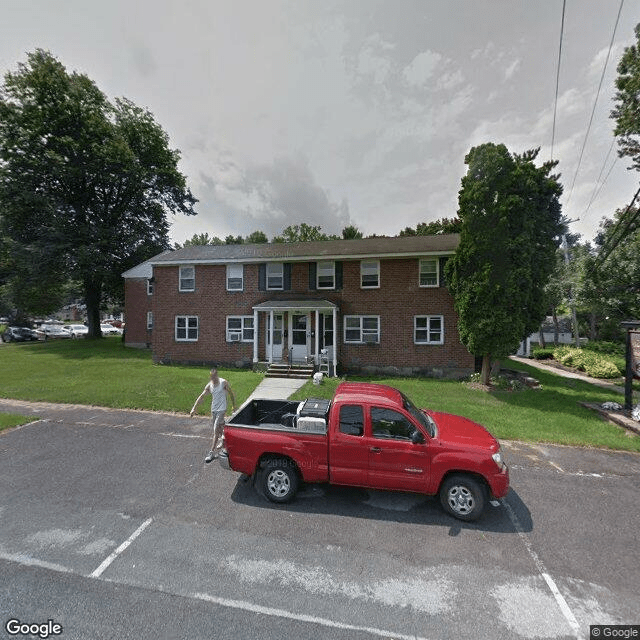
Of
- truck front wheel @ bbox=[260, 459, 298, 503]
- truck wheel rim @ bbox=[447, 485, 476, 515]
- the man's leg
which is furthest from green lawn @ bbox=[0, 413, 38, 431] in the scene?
truck wheel rim @ bbox=[447, 485, 476, 515]

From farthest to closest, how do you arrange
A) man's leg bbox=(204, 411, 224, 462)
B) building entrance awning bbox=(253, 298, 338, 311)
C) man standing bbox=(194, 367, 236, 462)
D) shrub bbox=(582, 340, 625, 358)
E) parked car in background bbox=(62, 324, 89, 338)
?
parked car in background bbox=(62, 324, 89, 338) < shrub bbox=(582, 340, 625, 358) < building entrance awning bbox=(253, 298, 338, 311) < man standing bbox=(194, 367, 236, 462) < man's leg bbox=(204, 411, 224, 462)

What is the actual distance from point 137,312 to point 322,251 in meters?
20.6

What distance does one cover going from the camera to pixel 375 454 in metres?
5.10

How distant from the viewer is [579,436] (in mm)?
8547

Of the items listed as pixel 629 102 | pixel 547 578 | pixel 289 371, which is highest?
pixel 629 102

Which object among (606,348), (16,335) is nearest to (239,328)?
(606,348)

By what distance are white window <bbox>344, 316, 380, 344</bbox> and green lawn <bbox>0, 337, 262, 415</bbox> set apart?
5322mm

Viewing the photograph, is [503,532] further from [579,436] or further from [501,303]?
[501,303]

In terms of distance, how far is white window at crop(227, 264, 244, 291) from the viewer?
18.6 m

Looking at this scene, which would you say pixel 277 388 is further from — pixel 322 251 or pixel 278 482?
pixel 322 251

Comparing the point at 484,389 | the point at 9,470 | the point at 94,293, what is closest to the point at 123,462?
the point at 9,470

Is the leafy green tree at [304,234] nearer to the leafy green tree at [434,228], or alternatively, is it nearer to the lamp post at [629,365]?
the leafy green tree at [434,228]

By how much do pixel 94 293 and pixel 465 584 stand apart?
126 ft

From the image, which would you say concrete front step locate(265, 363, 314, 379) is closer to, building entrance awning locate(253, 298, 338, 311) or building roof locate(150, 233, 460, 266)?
building entrance awning locate(253, 298, 338, 311)
